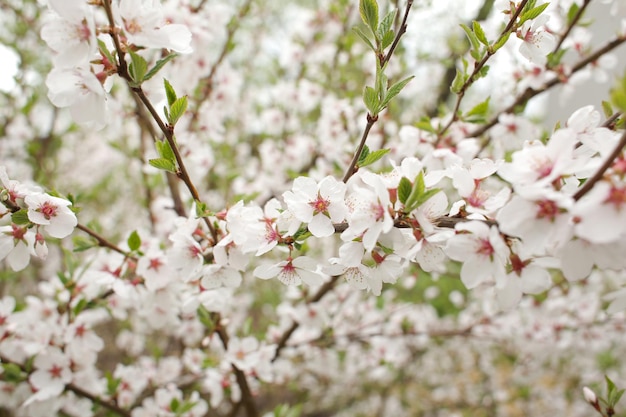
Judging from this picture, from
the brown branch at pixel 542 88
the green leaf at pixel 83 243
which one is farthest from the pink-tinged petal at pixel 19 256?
the brown branch at pixel 542 88

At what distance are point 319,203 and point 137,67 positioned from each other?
48cm

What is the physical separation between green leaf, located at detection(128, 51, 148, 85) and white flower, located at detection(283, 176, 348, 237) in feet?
1.31

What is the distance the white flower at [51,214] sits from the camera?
1050mm

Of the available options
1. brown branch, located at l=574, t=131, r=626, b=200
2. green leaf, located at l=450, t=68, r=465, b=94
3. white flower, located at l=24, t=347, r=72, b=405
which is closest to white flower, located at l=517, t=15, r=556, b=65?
green leaf, located at l=450, t=68, r=465, b=94

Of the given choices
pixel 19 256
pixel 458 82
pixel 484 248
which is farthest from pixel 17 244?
pixel 458 82

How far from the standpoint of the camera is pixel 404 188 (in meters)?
0.91

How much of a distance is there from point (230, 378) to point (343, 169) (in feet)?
3.78

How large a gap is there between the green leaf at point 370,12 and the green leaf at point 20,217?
0.93 metres

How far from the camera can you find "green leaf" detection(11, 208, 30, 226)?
1045 mm

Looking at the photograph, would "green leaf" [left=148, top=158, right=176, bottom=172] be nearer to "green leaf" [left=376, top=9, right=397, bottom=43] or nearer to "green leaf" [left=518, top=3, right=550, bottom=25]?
"green leaf" [left=376, top=9, right=397, bottom=43]

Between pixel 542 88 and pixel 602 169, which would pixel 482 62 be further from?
pixel 542 88

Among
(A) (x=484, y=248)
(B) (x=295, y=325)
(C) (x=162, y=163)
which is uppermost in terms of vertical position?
(A) (x=484, y=248)

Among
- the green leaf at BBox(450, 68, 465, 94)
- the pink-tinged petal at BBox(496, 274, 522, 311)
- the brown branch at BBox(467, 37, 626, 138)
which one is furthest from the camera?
the brown branch at BBox(467, 37, 626, 138)

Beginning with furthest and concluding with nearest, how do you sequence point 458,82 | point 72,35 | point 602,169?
point 458,82
point 72,35
point 602,169
